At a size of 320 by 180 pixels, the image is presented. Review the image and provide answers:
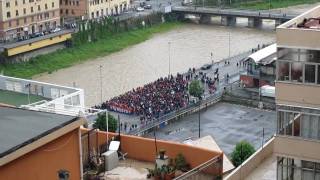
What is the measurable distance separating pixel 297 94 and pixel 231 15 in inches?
994

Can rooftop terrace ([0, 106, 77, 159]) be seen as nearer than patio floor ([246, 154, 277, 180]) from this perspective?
Yes

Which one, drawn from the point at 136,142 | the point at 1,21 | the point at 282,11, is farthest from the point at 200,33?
the point at 136,142

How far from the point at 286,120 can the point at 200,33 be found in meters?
23.6

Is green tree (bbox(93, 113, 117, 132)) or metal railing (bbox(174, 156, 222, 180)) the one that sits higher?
metal railing (bbox(174, 156, 222, 180))

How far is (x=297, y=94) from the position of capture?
5.36m

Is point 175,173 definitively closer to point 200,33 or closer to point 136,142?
point 136,142

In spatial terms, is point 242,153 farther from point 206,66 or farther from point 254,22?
point 254,22

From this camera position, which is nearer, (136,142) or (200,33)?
(136,142)

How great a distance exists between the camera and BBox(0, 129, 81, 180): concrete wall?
4059 mm

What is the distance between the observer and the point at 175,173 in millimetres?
5207

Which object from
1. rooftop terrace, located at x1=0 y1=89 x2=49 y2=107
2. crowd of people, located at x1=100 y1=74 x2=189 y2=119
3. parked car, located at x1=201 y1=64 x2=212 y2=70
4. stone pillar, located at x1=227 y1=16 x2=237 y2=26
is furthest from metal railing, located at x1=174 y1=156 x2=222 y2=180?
stone pillar, located at x1=227 y1=16 x2=237 y2=26

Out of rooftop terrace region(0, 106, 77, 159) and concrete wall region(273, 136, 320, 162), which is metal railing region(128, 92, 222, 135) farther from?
rooftop terrace region(0, 106, 77, 159)

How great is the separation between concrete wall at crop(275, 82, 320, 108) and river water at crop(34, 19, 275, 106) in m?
13.0

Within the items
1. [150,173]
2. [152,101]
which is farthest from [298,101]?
[152,101]
